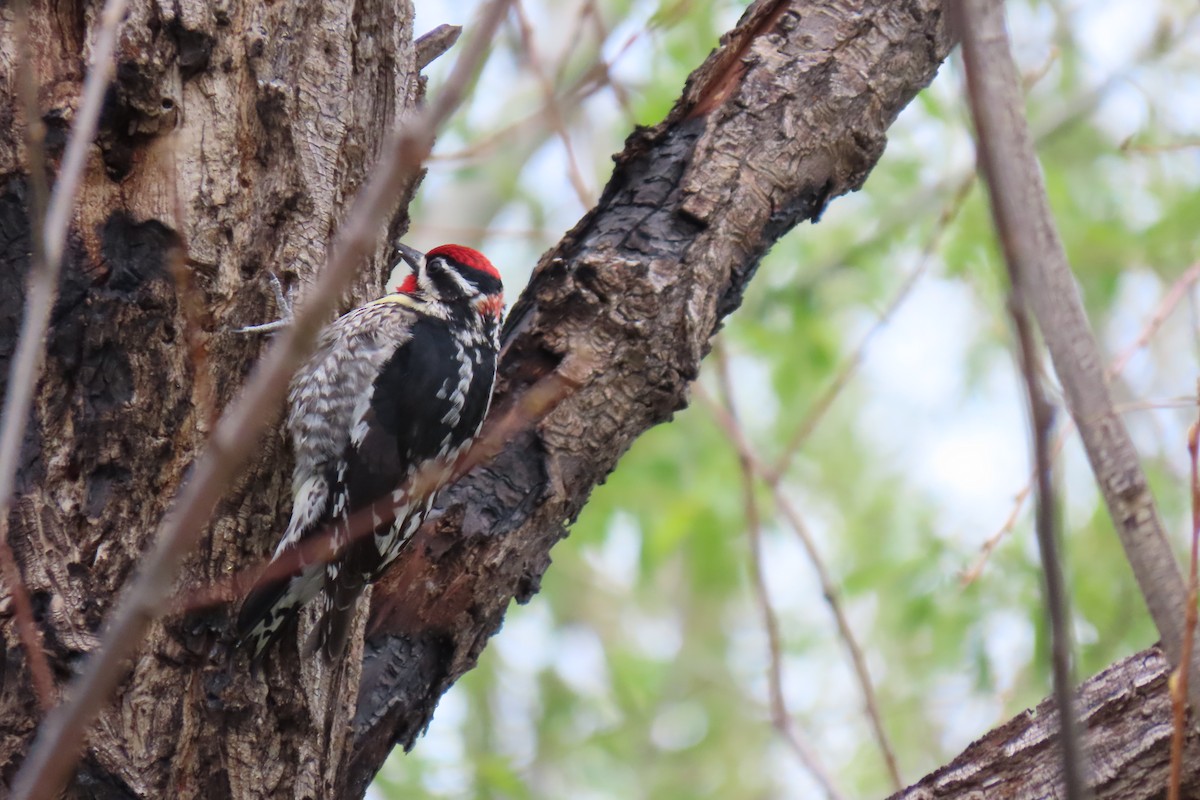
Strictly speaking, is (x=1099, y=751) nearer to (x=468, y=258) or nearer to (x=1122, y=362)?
(x=1122, y=362)

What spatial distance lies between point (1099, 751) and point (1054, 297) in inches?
59.6

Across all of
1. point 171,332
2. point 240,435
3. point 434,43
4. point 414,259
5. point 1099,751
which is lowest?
point 240,435

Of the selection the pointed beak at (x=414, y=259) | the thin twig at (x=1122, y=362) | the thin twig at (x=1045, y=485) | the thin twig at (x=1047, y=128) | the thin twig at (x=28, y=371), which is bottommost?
the thin twig at (x=1045, y=485)

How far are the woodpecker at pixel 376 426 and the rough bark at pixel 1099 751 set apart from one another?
4.14ft

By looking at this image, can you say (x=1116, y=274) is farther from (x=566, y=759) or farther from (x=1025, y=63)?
(x=566, y=759)

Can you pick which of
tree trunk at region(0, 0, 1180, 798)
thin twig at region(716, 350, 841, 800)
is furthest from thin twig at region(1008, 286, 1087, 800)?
thin twig at region(716, 350, 841, 800)

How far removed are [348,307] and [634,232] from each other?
2.45ft

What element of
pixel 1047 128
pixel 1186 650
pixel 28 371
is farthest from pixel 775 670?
pixel 1047 128

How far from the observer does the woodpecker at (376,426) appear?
256cm

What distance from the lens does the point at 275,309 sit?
2537mm

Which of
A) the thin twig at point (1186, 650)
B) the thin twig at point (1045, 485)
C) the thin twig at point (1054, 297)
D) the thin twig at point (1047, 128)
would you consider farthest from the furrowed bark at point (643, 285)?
the thin twig at point (1047, 128)

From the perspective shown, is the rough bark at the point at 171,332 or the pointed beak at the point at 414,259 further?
the pointed beak at the point at 414,259

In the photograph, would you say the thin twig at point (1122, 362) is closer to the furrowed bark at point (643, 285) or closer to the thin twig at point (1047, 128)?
the furrowed bark at point (643, 285)

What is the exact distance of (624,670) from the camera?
7.66 meters
